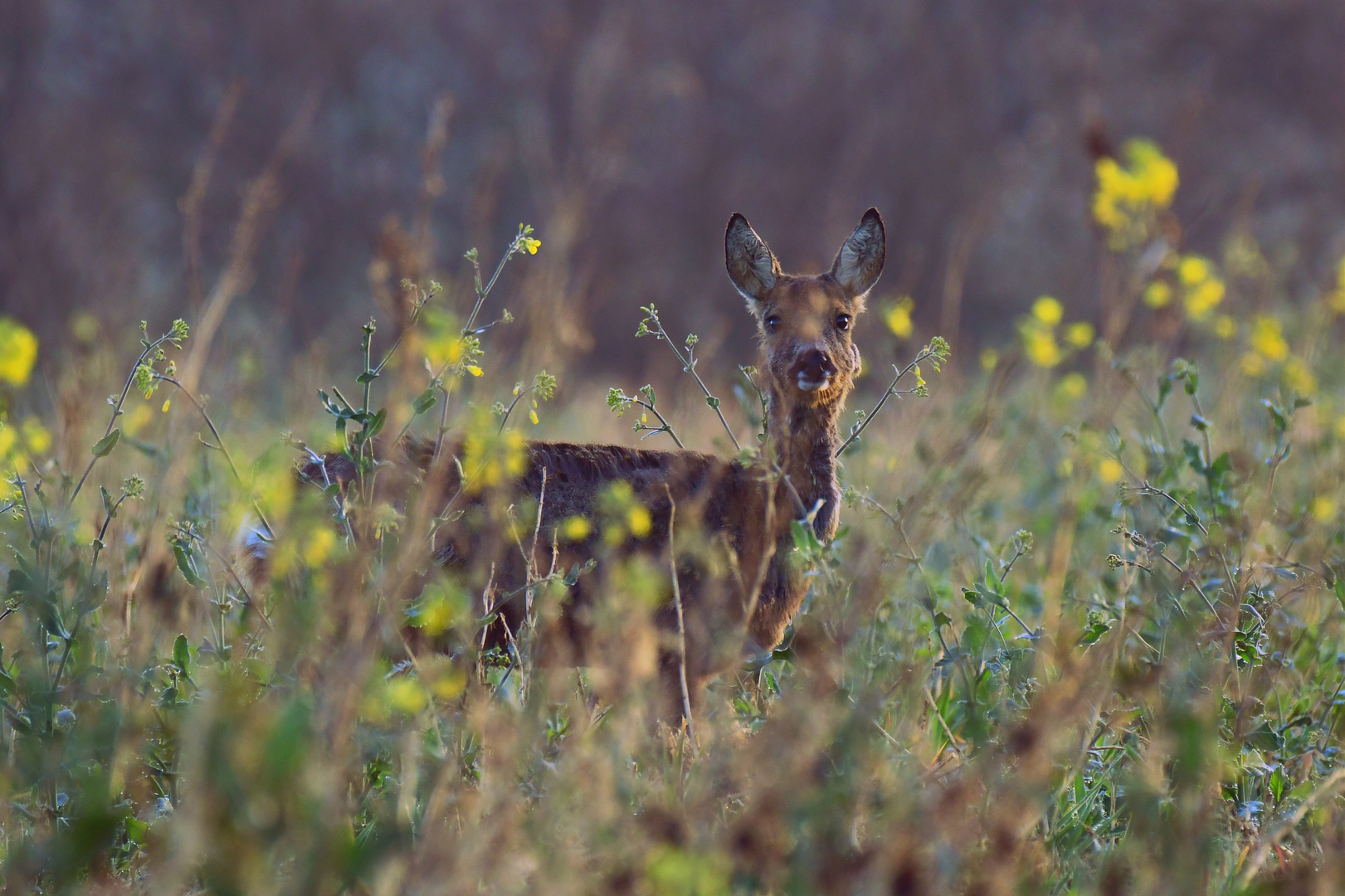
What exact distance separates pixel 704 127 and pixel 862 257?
1503 centimetres

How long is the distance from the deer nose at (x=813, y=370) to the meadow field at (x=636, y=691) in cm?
40

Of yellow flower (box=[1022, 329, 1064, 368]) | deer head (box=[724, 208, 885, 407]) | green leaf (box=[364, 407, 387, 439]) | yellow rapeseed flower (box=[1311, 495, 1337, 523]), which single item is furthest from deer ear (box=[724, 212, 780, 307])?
green leaf (box=[364, 407, 387, 439])

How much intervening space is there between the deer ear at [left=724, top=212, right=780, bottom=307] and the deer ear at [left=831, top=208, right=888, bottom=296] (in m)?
0.31

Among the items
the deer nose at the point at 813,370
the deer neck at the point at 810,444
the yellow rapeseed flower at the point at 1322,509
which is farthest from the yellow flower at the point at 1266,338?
the deer nose at the point at 813,370

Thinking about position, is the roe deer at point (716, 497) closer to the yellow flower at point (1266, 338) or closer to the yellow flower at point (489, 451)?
the yellow flower at point (489, 451)

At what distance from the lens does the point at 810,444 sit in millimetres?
5531

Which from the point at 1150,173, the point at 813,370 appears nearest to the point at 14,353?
the point at 813,370

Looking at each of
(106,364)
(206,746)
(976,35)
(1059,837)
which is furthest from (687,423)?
(976,35)

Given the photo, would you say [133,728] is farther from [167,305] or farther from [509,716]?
[167,305]

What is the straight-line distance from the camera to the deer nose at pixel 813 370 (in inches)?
208

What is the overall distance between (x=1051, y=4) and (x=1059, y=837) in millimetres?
19768

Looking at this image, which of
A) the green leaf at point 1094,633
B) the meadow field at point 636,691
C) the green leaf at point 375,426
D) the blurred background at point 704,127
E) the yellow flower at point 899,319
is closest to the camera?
the meadow field at point 636,691

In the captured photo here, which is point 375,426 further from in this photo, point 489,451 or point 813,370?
point 813,370

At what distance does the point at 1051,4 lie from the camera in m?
20.8
